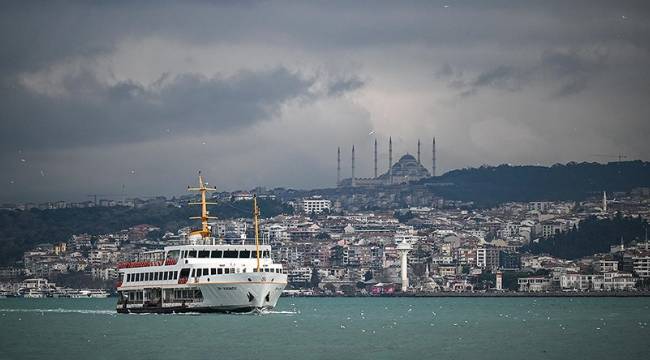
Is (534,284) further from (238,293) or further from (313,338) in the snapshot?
(313,338)

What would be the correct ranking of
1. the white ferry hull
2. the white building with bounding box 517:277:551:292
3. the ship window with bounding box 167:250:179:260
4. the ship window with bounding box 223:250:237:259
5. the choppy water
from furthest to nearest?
1. the white building with bounding box 517:277:551:292
2. the ship window with bounding box 167:250:179:260
3. the ship window with bounding box 223:250:237:259
4. the white ferry hull
5. the choppy water

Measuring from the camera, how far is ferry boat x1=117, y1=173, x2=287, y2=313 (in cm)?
7775

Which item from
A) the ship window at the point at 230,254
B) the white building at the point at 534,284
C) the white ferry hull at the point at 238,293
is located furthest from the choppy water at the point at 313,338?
the white building at the point at 534,284

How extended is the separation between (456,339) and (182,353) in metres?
15.7

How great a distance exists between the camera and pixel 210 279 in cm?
7800

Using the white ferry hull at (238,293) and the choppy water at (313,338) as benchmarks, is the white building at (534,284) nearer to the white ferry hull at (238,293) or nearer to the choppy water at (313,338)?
the choppy water at (313,338)

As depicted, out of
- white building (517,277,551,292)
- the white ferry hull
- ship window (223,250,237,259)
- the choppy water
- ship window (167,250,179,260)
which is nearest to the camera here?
the choppy water

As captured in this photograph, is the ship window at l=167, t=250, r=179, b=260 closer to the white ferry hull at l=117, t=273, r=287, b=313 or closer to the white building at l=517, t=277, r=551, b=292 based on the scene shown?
the white ferry hull at l=117, t=273, r=287, b=313

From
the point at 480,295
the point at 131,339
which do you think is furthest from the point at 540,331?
the point at 480,295

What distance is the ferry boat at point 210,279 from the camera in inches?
3061

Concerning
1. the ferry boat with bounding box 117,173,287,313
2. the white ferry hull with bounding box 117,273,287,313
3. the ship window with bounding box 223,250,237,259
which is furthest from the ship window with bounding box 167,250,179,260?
the ship window with bounding box 223,250,237,259

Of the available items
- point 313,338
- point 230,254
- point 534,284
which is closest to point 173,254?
point 230,254

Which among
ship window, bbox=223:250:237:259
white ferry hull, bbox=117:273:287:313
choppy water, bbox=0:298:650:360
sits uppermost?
ship window, bbox=223:250:237:259

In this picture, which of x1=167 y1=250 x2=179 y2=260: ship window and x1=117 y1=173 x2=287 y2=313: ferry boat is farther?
x1=167 y1=250 x2=179 y2=260: ship window
